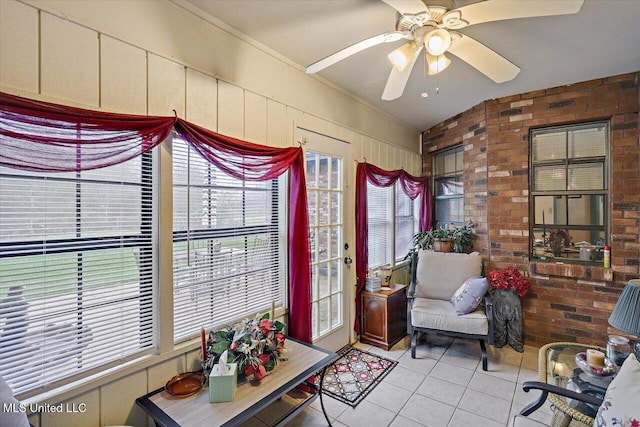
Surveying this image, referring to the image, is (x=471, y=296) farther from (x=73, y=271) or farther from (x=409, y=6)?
(x=73, y=271)

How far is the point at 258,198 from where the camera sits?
2.17 meters

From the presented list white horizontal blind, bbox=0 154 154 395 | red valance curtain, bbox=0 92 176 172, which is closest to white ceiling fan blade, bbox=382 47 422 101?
red valance curtain, bbox=0 92 176 172

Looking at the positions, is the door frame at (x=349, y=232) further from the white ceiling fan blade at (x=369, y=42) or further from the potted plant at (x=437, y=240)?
the white ceiling fan blade at (x=369, y=42)

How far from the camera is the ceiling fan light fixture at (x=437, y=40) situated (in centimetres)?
144

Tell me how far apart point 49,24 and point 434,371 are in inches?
132

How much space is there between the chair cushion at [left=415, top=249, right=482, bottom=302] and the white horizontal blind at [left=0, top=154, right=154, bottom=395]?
268 centimetres

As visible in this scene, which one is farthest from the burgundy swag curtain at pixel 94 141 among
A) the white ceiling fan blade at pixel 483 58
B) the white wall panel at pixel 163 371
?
the white ceiling fan blade at pixel 483 58

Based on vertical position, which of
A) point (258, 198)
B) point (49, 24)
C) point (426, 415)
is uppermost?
point (49, 24)

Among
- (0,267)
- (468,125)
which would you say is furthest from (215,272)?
(468,125)

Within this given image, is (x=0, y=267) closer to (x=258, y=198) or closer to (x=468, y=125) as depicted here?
(x=258, y=198)

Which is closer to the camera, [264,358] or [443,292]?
Result: [264,358]

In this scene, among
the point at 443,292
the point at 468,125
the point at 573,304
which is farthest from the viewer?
the point at 468,125

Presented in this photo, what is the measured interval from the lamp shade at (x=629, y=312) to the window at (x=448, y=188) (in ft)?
7.62

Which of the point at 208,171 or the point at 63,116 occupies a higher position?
the point at 63,116
